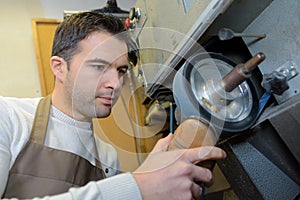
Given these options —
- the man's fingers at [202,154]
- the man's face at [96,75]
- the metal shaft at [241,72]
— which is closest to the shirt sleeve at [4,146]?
the man's face at [96,75]

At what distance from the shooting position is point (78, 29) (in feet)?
3.54

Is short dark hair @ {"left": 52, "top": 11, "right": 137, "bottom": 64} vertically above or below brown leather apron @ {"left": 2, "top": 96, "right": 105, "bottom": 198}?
above

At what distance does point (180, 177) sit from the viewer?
530mm

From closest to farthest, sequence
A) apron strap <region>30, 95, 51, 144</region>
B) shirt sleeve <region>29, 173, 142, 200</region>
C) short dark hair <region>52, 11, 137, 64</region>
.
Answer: shirt sleeve <region>29, 173, 142, 200</region>
apron strap <region>30, 95, 51, 144</region>
short dark hair <region>52, 11, 137, 64</region>

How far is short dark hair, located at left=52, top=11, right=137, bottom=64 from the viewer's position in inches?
41.8

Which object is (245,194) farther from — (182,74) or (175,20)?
(175,20)

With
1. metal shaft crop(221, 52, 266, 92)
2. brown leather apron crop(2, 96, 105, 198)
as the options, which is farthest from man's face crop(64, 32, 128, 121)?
metal shaft crop(221, 52, 266, 92)

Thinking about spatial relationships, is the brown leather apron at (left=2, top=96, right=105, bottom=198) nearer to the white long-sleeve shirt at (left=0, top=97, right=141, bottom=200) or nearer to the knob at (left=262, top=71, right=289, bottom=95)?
the white long-sleeve shirt at (left=0, top=97, right=141, bottom=200)

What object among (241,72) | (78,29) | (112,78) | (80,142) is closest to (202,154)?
(241,72)

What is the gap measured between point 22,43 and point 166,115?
4.22 ft

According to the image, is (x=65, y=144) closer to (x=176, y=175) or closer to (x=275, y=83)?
(x=176, y=175)

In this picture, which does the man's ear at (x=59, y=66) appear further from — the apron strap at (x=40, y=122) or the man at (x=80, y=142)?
the apron strap at (x=40, y=122)

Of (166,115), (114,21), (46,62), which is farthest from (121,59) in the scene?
(46,62)

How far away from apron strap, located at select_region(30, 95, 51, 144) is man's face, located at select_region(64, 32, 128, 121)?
0.09m
